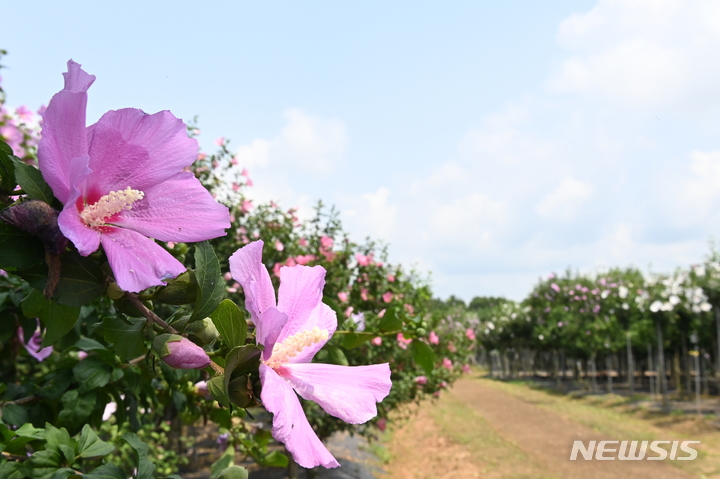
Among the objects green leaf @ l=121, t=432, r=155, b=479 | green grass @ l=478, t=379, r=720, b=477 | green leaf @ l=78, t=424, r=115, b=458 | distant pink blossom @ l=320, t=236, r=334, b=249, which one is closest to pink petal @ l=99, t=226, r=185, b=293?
green leaf @ l=121, t=432, r=155, b=479

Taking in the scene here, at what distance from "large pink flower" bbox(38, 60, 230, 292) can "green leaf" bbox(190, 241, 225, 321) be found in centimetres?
3

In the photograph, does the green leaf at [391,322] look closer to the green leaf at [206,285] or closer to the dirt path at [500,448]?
the green leaf at [206,285]

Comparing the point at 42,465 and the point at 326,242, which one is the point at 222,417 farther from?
the point at 326,242

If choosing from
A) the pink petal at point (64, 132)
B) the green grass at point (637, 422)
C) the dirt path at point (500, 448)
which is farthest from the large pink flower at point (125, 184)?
the green grass at point (637, 422)

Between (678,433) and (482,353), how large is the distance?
24.4 meters

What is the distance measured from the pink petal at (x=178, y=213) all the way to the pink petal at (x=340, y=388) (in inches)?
6.1

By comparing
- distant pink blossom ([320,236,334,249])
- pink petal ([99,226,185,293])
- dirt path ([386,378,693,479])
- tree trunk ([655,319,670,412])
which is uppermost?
distant pink blossom ([320,236,334,249])

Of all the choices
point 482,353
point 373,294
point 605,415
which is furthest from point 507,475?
point 482,353

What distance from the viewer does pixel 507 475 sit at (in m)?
7.61

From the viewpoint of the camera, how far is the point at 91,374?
1.25m

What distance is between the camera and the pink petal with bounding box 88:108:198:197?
20.1 inches

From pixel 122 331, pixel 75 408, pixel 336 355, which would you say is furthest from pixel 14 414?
pixel 122 331

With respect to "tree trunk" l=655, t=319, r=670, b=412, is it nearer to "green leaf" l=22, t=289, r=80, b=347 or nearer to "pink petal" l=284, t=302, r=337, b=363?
"pink petal" l=284, t=302, r=337, b=363

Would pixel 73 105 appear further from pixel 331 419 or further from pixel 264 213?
pixel 331 419
